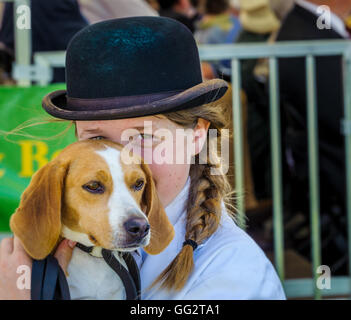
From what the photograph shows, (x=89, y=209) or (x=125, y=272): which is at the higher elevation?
(x=89, y=209)

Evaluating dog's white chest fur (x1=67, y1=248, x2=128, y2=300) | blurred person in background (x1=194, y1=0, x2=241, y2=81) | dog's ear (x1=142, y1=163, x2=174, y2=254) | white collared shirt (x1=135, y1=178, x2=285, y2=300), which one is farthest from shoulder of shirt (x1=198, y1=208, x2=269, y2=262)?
blurred person in background (x1=194, y1=0, x2=241, y2=81)

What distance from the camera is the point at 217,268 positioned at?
52.6 inches

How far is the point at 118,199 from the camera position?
1247 mm

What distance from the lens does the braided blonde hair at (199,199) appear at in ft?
4.37

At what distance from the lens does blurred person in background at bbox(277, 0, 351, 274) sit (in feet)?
9.20

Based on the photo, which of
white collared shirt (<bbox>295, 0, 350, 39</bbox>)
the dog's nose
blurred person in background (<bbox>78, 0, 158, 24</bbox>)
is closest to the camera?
→ the dog's nose

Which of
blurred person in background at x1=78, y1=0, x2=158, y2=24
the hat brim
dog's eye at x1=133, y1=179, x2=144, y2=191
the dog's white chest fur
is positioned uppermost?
blurred person in background at x1=78, y1=0, x2=158, y2=24

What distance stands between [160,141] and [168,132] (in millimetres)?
30

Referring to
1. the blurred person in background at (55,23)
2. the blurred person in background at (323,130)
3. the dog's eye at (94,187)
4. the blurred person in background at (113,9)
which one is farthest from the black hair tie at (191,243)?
the blurred person in background at (323,130)

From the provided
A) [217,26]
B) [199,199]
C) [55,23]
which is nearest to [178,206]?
Answer: [199,199]

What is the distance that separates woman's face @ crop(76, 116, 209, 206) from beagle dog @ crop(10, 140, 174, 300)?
34 millimetres

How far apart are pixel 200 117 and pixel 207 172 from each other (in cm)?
16

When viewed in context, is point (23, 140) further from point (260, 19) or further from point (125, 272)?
point (260, 19)

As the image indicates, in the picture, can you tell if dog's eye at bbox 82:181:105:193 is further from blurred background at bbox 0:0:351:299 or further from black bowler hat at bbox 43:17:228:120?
blurred background at bbox 0:0:351:299
